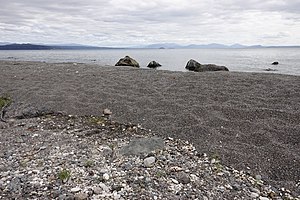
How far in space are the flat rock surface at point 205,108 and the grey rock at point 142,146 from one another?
61cm

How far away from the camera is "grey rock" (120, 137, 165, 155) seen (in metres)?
6.04

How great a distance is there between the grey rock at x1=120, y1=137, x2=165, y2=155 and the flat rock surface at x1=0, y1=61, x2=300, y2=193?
61cm

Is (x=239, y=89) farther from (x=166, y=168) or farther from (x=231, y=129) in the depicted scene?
(x=166, y=168)

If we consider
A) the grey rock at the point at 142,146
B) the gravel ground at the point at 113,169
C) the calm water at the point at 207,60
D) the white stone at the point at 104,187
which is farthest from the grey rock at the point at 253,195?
the calm water at the point at 207,60

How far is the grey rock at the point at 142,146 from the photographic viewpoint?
19.8ft

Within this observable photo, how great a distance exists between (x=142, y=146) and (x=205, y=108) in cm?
335

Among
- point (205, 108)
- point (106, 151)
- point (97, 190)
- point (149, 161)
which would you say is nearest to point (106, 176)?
point (97, 190)

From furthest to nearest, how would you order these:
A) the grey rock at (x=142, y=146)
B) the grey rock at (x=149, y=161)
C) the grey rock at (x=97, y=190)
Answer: the grey rock at (x=142, y=146) < the grey rock at (x=149, y=161) < the grey rock at (x=97, y=190)

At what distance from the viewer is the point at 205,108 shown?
901 centimetres

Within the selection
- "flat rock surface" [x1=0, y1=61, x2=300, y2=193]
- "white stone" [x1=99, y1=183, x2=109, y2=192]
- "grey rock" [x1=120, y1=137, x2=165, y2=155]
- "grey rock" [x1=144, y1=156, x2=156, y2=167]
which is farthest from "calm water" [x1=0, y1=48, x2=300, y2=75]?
"white stone" [x1=99, y1=183, x2=109, y2=192]

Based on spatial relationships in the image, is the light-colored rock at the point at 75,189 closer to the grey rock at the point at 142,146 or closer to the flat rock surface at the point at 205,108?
the grey rock at the point at 142,146

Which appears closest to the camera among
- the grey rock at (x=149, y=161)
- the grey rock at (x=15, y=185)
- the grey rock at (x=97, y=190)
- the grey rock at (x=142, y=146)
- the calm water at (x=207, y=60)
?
the grey rock at (x=97, y=190)

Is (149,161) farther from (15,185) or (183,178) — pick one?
(15,185)

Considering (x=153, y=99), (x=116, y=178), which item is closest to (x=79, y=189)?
Answer: (x=116, y=178)
